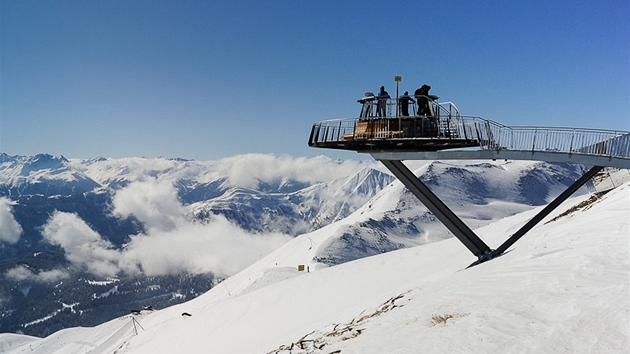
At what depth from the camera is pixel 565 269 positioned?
12812 millimetres

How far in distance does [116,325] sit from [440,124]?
118499 mm

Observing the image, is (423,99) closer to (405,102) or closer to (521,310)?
(405,102)

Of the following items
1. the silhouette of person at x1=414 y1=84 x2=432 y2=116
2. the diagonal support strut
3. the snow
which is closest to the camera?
the snow

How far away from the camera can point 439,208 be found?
22.2 metres

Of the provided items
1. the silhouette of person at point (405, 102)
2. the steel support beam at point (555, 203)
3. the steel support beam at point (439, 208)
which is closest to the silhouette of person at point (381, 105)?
the silhouette of person at point (405, 102)

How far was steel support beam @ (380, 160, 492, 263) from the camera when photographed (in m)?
22.2

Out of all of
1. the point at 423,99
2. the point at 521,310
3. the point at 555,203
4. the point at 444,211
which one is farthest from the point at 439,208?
the point at 521,310

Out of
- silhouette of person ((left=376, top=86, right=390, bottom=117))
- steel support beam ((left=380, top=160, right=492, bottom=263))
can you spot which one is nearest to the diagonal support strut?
steel support beam ((left=380, top=160, right=492, bottom=263))

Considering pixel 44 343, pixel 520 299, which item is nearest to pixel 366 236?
pixel 44 343

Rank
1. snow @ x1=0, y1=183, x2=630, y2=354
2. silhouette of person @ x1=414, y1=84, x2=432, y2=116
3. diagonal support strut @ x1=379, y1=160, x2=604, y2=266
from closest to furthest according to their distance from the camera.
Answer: snow @ x1=0, y1=183, x2=630, y2=354
diagonal support strut @ x1=379, y1=160, x2=604, y2=266
silhouette of person @ x1=414, y1=84, x2=432, y2=116

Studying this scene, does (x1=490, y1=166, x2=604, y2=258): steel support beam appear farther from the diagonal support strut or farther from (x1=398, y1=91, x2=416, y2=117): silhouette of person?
(x1=398, y1=91, x2=416, y2=117): silhouette of person

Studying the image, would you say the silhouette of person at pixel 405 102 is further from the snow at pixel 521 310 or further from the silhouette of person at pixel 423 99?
the snow at pixel 521 310

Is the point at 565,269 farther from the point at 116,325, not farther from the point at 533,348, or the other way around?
the point at 116,325

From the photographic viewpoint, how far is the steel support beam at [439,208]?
2217 cm
